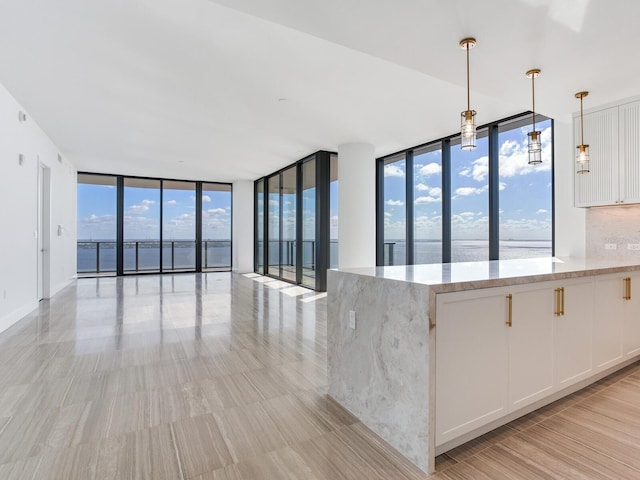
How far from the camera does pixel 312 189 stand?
8016 mm

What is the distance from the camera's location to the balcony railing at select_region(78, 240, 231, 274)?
10.4 m

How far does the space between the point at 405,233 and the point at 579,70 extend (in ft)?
14.8

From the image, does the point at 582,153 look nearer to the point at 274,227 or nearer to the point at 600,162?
the point at 600,162

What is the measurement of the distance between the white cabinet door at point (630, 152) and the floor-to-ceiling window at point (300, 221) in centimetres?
489

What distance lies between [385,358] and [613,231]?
12.2 ft

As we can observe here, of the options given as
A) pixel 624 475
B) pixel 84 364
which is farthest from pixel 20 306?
pixel 624 475

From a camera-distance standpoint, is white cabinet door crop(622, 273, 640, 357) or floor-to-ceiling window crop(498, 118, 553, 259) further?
floor-to-ceiling window crop(498, 118, 553, 259)

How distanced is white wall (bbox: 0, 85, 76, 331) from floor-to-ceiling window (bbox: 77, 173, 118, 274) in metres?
3.41

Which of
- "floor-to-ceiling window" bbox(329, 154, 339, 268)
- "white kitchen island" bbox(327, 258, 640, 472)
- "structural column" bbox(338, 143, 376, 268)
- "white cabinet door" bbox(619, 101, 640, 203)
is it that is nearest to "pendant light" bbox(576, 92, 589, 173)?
"white cabinet door" bbox(619, 101, 640, 203)

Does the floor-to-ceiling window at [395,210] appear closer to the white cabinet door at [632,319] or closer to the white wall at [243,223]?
the white cabinet door at [632,319]

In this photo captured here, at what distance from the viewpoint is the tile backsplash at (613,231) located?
3830 mm

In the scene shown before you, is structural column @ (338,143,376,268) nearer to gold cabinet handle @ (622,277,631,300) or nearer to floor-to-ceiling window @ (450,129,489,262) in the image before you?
floor-to-ceiling window @ (450,129,489,262)

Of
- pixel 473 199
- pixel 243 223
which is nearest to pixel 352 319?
pixel 473 199

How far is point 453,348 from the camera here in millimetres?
1846
